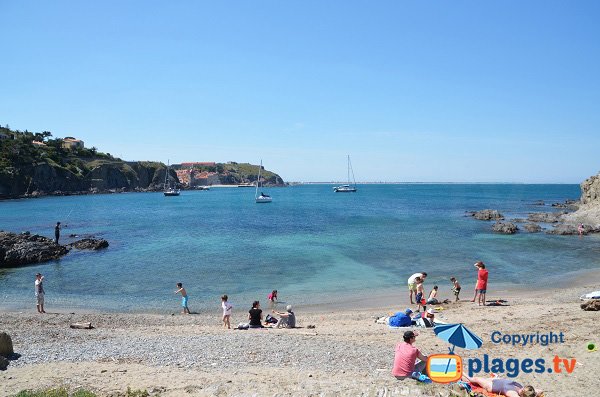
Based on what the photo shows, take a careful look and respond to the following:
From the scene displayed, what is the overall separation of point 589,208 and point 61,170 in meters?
141

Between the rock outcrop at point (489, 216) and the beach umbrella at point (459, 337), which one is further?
the rock outcrop at point (489, 216)

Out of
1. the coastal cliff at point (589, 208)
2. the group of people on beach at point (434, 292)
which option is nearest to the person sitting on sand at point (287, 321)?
the group of people on beach at point (434, 292)

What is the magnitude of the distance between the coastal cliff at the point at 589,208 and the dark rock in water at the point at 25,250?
184 feet

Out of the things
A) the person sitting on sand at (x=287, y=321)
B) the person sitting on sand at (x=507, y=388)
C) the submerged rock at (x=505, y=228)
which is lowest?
the person sitting on sand at (x=287, y=321)

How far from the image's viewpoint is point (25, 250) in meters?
33.2

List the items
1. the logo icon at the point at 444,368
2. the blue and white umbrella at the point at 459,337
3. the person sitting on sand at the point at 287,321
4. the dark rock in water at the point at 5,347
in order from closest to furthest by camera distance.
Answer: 1. the logo icon at the point at 444,368
2. the blue and white umbrella at the point at 459,337
3. the dark rock in water at the point at 5,347
4. the person sitting on sand at the point at 287,321

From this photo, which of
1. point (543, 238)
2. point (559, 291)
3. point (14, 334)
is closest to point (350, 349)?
point (14, 334)

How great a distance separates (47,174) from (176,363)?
13644 cm

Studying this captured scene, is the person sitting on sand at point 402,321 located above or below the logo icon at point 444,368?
below

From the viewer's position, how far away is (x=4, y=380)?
9953 mm

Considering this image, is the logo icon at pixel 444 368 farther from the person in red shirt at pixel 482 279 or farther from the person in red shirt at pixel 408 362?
the person in red shirt at pixel 482 279

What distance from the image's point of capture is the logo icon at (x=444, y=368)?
923 cm

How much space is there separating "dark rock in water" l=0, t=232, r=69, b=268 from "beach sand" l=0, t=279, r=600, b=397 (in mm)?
14951

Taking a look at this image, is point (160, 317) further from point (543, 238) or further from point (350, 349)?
point (543, 238)
